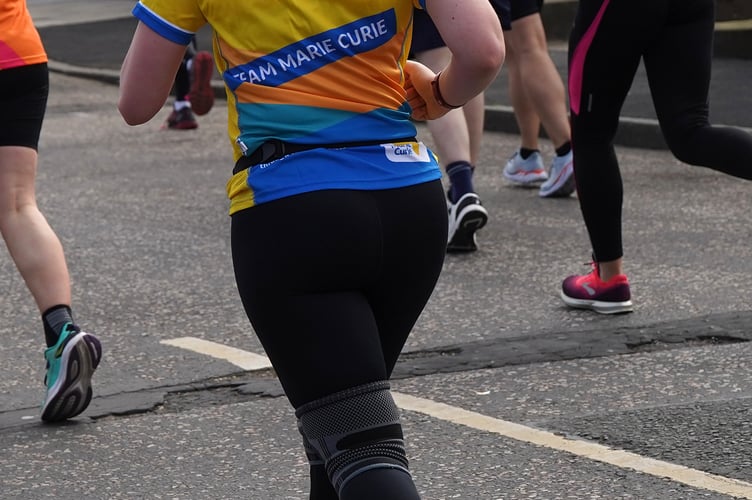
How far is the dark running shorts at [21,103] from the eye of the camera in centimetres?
446

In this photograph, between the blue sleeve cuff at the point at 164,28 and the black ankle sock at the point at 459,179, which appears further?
the black ankle sock at the point at 459,179

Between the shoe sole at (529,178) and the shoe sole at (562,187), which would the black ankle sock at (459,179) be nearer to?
the shoe sole at (562,187)

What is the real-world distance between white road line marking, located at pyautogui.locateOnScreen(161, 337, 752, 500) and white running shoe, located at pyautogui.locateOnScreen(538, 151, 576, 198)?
3.33m

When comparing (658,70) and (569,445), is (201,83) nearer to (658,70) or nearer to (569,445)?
(658,70)

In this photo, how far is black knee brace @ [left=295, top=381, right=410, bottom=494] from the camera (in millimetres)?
2414

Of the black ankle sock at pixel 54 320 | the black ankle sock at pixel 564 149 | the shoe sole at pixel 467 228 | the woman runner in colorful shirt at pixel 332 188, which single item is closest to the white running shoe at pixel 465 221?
the shoe sole at pixel 467 228

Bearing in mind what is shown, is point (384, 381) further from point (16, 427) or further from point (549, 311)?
point (549, 311)

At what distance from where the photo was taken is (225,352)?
17.1 ft

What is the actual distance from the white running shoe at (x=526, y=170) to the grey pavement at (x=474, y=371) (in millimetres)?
254

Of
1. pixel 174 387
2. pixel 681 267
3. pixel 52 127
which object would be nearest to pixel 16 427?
pixel 174 387

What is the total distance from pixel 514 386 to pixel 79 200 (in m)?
4.74

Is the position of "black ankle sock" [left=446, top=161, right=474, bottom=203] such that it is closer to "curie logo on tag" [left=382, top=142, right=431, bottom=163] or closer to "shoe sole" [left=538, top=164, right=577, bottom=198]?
"shoe sole" [left=538, top=164, right=577, bottom=198]

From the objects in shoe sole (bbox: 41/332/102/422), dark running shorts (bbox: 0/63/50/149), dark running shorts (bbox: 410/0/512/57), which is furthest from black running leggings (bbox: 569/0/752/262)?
shoe sole (bbox: 41/332/102/422)

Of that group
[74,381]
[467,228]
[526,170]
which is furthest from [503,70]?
[74,381]
